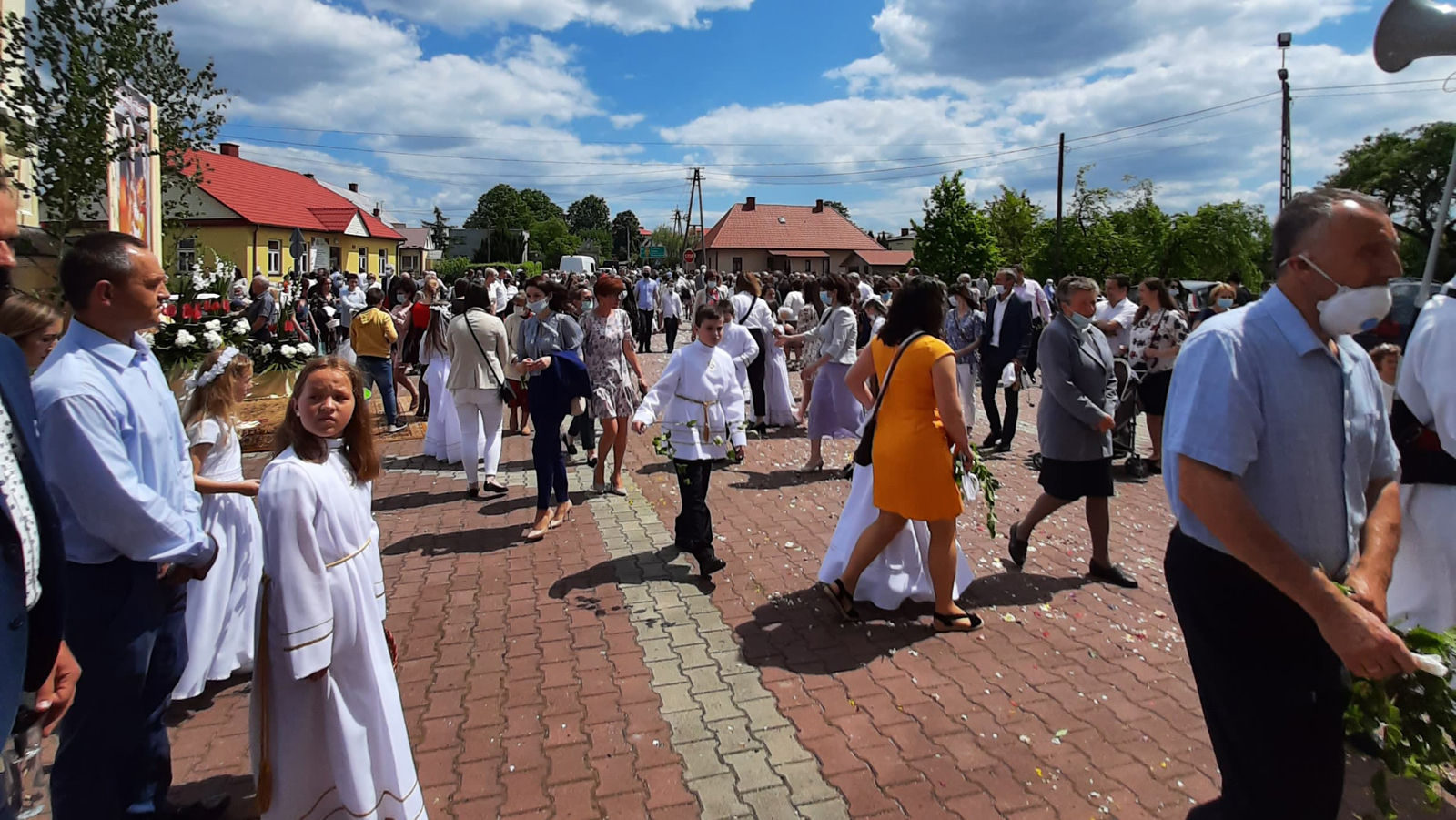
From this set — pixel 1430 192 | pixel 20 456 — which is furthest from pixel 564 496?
→ pixel 1430 192

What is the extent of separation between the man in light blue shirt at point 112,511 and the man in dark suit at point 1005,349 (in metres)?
8.62

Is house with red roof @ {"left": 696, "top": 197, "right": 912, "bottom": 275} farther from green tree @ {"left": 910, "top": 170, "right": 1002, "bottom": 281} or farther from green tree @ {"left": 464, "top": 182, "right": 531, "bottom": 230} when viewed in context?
green tree @ {"left": 464, "top": 182, "right": 531, "bottom": 230}

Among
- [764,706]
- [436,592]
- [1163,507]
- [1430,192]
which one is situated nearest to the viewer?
[764,706]

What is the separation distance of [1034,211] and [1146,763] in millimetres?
55725

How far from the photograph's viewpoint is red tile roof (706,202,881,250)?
6769cm

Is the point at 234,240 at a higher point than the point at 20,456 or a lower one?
higher

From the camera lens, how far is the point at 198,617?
3.95 metres

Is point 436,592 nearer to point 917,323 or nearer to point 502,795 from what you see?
point 502,795

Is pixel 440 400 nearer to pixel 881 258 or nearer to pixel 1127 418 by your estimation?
pixel 1127 418

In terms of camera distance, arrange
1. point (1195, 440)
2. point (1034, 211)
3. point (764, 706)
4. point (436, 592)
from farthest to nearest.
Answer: point (1034, 211), point (436, 592), point (764, 706), point (1195, 440)

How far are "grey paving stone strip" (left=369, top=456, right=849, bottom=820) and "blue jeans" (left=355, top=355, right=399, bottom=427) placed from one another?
544cm

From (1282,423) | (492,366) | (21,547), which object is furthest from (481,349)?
(1282,423)

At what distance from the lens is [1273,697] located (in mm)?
2117

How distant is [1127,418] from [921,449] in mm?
5506
